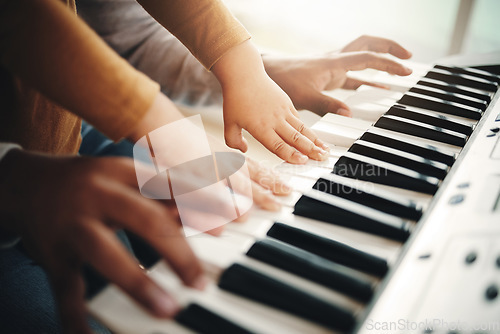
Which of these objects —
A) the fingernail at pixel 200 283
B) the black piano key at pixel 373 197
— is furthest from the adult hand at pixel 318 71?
the fingernail at pixel 200 283

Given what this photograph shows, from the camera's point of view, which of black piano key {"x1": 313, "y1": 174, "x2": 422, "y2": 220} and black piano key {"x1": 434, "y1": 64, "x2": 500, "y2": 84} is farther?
black piano key {"x1": 434, "y1": 64, "x2": 500, "y2": 84}

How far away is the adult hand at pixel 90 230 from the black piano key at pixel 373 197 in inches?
10.3

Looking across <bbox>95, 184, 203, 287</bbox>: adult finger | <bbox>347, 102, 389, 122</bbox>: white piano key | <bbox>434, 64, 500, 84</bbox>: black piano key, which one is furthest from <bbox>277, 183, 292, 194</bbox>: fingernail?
<bbox>434, 64, 500, 84</bbox>: black piano key

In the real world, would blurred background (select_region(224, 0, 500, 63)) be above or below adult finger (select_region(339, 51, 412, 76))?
below

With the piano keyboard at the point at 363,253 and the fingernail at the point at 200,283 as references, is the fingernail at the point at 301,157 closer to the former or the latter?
the piano keyboard at the point at 363,253

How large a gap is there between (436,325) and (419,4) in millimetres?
2692

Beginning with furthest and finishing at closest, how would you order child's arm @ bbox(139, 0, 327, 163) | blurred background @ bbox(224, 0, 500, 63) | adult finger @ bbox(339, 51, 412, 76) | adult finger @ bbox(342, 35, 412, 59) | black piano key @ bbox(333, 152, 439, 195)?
1. blurred background @ bbox(224, 0, 500, 63)
2. adult finger @ bbox(342, 35, 412, 59)
3. adult finger @ bbox(339, 51, 412, 76)
4. child's arm @ bbox(139, 0, 327, 163)
5. black piano key @ bbox(333, 152, 439, 195)

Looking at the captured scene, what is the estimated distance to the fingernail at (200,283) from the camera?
407 mm

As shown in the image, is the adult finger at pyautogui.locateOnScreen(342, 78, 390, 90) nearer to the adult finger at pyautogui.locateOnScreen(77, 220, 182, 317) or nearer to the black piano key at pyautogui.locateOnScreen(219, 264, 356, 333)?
the black piano key at pyautogui.locateOnScreen(219, 264, 356, 333)

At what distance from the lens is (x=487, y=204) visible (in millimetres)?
511

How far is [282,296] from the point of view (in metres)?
0.41

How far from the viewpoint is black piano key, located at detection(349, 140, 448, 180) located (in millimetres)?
611

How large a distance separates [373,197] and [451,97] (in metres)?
0.47

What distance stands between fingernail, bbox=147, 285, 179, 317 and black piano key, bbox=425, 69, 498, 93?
909 millimetres
